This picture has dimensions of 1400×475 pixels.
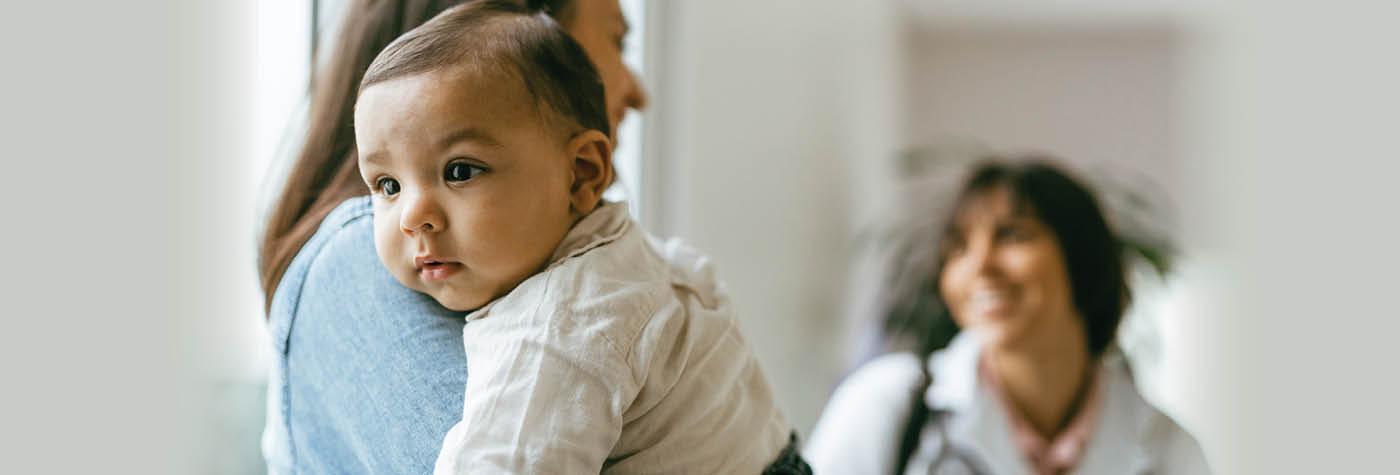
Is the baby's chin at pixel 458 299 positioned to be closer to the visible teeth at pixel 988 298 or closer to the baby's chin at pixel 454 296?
the baby's chin at pixel 454 296

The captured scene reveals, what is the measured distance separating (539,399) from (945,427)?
3.59ft

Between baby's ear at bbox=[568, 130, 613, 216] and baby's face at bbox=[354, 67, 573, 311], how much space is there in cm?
2

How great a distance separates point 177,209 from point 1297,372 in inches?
103

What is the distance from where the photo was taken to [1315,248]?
8.77 ft

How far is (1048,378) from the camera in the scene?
1691 mm

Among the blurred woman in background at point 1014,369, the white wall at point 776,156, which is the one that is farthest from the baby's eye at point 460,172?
the white wall at point 776,156

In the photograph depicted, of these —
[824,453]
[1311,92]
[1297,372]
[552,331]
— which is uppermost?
[552,331]

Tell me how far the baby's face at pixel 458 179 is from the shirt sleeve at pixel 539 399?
0.04 m

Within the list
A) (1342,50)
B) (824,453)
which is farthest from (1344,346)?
(824,453)

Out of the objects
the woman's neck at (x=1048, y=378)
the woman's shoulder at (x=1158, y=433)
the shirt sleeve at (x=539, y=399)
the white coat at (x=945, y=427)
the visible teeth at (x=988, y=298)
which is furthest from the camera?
the visible teeth at (x=988, y=298)

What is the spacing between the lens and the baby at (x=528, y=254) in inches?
23.5

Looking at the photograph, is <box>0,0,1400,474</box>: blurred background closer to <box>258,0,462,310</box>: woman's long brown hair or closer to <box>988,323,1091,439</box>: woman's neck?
<box>258,0,462,310</box>: woman's long brown hair

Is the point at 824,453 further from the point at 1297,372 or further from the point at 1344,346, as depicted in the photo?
the point at 1297,372

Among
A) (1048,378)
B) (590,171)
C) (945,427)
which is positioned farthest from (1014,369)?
(590,171)
